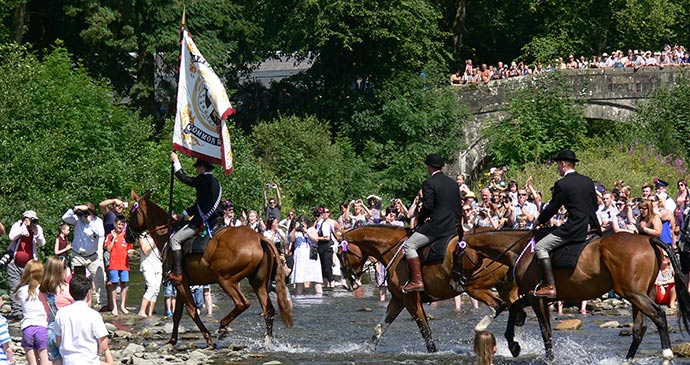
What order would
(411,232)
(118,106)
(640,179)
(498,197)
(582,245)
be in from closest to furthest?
1. (582,245)
2. (411,232)
3. (498,197)
4. (640,179)
5. (118,106)

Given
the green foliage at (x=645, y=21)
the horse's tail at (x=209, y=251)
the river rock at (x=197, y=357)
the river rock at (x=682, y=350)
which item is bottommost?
the river rock at (x=682, y=350)

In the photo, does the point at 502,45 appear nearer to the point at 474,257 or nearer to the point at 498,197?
the point at 498,197

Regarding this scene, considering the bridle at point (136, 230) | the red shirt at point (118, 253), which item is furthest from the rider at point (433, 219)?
the red shirt at point (118, 253)

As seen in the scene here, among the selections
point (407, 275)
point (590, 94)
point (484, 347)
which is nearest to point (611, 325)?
point (407, 275)

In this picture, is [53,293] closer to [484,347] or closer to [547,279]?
[484,347]

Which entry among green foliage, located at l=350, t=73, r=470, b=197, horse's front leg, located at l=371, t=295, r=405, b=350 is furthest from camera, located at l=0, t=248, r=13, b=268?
green foliage, located at l=350, t=73, r=470, b=197

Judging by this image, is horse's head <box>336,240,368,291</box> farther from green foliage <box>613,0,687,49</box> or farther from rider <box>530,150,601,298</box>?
green foliage <box>613,0,687,49</box>

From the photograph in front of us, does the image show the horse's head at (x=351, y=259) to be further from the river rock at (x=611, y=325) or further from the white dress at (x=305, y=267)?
the white dress at (x=305, y=267)

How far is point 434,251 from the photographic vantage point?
18375mm

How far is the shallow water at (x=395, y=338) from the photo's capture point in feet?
58.2

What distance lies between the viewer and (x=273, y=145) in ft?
154

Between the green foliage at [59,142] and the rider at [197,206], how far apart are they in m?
10.7

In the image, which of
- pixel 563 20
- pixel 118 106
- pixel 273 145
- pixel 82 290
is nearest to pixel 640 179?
pixel 273 145

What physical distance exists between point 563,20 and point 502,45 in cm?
449
